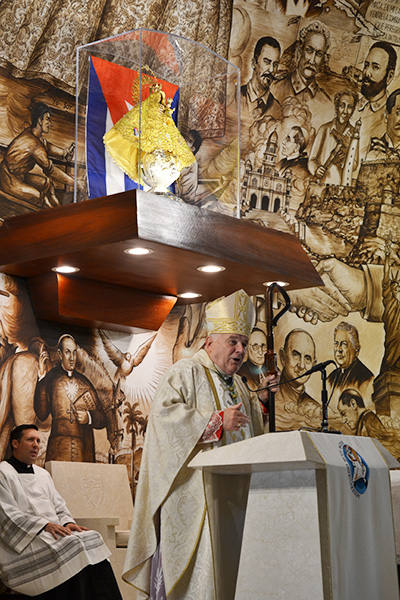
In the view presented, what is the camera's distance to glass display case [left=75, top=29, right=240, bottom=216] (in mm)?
6625

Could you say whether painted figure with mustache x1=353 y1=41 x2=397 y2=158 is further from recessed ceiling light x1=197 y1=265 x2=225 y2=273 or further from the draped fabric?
recessed ceiling light x1=197 y1=265 x2=225 y2=273

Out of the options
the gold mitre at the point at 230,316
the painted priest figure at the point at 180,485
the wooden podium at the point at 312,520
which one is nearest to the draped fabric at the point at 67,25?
the gold mitre at the point at 230,316

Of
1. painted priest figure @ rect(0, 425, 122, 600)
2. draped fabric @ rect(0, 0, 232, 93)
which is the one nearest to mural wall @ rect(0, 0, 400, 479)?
draped fabric @ rect(0, 0, 232, 93)

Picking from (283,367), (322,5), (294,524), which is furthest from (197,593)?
(322,5)

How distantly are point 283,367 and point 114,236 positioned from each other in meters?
4.18

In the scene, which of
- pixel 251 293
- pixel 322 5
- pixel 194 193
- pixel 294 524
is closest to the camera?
pixel 294 524

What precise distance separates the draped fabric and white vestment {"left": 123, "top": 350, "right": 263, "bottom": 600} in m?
3.76

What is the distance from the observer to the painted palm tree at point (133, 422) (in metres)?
8.08

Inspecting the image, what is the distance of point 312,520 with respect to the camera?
3697mm

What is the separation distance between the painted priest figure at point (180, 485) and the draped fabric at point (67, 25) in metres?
3.48

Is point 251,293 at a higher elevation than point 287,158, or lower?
lower

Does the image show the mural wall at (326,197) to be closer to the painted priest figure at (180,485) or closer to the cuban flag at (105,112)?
the cuban flag at (105,112)

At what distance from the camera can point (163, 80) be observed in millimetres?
6770

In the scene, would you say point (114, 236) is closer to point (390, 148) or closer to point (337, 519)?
point (337, 519)
